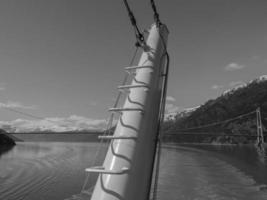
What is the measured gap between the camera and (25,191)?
11.8m

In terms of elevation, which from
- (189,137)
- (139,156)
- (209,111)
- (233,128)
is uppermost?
(209,111)

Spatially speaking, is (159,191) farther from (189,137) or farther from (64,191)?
(189,137)

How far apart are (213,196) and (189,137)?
134m

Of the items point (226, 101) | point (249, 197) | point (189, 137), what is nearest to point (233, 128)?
point (189, 137)

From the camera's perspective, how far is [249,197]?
10.2m

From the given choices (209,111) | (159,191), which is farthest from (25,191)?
(209,111)

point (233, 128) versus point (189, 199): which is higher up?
point (233, 128)

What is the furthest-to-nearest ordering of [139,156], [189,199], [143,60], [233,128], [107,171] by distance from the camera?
[233,128] < [189,199] < [143,60] < [139,156] < [107,171]

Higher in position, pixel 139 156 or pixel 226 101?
pixel 226 101

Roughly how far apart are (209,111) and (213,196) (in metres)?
182

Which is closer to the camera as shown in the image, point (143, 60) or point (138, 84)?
point (138, 84)

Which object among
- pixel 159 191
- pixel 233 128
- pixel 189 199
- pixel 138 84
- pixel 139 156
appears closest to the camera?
pixel 139 156

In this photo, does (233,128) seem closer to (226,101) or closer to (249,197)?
(226,101)

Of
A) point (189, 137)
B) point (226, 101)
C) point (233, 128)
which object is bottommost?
point (189, 137)
